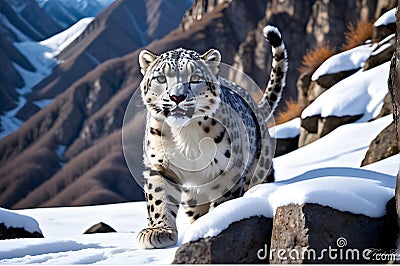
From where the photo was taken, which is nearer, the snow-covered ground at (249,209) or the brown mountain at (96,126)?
the snow-covered ground at (249,209)

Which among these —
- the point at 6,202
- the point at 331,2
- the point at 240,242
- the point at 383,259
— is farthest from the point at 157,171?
the point at 331,2

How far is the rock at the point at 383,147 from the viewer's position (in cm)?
533

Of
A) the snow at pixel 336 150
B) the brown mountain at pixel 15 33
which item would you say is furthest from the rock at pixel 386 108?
the brown mountain at pixel 15 33

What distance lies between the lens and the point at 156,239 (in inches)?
116

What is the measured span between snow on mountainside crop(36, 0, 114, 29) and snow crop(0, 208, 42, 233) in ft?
6.87

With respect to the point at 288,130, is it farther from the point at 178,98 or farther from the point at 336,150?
the point at 178,98

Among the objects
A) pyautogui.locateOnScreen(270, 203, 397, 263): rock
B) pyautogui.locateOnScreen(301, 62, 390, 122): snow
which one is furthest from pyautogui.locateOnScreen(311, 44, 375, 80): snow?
pyautogui.locateOnScreen(270, 203, 397, 263): rock

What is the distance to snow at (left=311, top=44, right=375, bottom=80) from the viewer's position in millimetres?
10977

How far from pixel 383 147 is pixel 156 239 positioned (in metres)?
3.23

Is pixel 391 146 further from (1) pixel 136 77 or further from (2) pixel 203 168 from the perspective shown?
(1) pixel 136 77

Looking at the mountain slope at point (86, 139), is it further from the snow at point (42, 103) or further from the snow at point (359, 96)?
the snow at point (359, 96)

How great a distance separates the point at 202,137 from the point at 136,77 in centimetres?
2129

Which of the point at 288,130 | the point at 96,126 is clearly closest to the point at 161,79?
the point at 288,130

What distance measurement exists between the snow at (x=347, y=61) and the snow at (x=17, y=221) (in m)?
7.64
